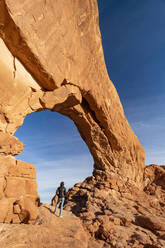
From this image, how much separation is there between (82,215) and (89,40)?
10331 millimetres

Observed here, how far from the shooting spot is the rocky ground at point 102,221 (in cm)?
443

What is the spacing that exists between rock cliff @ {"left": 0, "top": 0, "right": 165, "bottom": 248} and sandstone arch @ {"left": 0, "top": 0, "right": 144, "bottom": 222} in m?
0.03

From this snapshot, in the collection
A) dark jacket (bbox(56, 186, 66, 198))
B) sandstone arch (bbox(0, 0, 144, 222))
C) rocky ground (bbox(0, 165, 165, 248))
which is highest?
sandstone arch (bbox(0, 0, 144, 222))

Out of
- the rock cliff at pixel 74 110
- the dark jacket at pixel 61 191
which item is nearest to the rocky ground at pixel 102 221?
the rock cliff at pixel 74 110

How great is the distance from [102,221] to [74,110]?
23.7 ft

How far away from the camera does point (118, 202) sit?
1142cm

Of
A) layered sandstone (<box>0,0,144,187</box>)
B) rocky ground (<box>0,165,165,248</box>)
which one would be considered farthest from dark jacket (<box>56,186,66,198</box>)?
layered sandstone (<box>0,0,144,187</box>)

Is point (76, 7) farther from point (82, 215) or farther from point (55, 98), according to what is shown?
point (82, 215)

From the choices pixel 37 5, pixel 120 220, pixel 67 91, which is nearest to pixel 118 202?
pixel 120 220

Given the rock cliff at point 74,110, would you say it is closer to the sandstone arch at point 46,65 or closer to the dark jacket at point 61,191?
the sandstone arch at point 46,65

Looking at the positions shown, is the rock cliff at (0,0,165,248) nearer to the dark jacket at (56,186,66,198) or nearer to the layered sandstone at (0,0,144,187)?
the layered sandstone at (0,0,144,187)

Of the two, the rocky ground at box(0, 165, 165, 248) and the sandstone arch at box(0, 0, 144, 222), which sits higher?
the sandstone arch at box(0, 0, 144, 222)

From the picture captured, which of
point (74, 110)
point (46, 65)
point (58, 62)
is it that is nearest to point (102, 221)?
point (74, 110)

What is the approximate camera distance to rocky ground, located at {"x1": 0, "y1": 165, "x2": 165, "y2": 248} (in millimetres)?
4434
